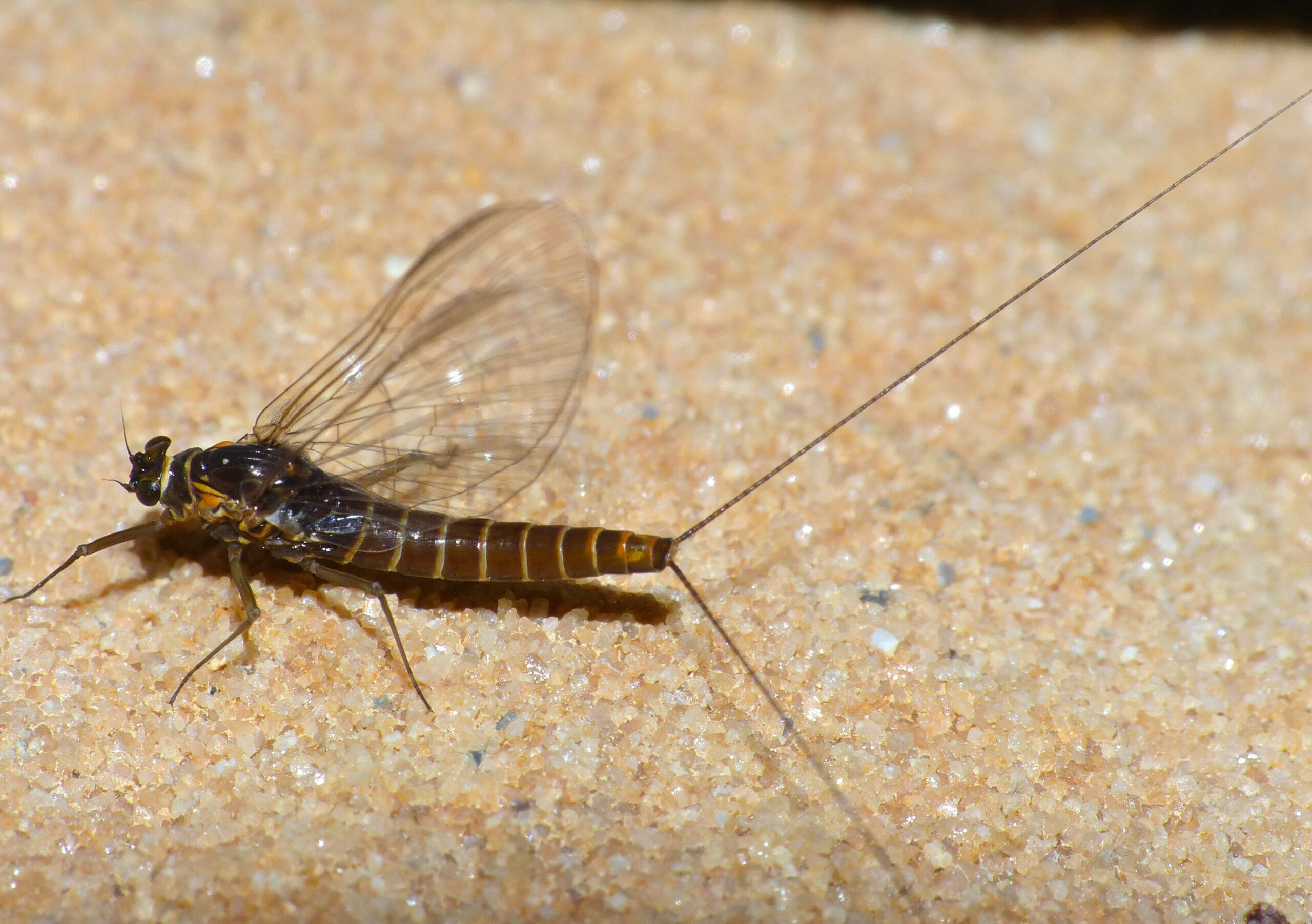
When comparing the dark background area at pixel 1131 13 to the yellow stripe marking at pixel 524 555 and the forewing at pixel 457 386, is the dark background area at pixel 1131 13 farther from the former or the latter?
the yellow stripe marking at pixel 524 555

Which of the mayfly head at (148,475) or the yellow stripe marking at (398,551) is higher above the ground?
the mayfly head at (148,475)

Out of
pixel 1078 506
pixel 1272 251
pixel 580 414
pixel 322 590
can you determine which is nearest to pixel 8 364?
pixel 322 590

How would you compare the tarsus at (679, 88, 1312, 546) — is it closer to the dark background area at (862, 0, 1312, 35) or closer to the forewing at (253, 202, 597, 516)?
the dark background area at (862, 0, 1312, 35)

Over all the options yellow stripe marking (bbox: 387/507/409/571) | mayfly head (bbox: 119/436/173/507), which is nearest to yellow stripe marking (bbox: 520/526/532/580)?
yellow stripe marking (bbox: 387/507/409/571)

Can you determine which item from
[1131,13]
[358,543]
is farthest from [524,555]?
[1131,13]

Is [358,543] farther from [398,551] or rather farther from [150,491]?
[150,491]

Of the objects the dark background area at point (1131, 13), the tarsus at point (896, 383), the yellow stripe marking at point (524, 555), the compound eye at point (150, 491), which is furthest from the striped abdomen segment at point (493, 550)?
the dark background area at point (1131, 13)

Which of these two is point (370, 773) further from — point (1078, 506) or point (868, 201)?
point (868, 201)
